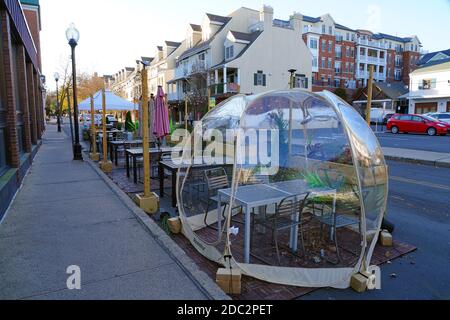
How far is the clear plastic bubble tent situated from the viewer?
12.2 ft

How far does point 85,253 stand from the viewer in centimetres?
418

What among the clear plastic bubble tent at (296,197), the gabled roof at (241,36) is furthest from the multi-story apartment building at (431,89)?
the clear plastic bubble tent at (296,197)

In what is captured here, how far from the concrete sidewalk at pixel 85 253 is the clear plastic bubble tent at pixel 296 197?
66cm

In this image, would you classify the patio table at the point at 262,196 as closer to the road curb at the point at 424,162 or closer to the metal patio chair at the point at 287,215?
the metal patio chair at the point at 287,215

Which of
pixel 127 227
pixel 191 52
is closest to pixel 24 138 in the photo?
pixel 127 227

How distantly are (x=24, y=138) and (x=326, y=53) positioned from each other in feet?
169

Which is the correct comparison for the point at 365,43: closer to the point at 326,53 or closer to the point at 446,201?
the point at 326,53

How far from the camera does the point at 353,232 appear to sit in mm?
5191

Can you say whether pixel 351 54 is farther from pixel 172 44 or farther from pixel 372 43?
pixel 172 44

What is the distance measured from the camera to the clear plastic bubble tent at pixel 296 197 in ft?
12.2

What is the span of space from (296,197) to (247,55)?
3292 cm
